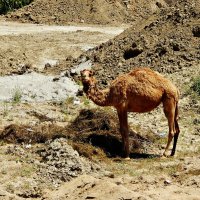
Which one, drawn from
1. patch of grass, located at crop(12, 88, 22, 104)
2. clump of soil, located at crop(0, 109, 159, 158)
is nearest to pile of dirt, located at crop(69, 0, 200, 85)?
patch of grass, located at crop(12, 88, 22, 104)

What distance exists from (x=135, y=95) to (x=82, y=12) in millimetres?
27126

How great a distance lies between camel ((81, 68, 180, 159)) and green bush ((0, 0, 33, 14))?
94.7 ft

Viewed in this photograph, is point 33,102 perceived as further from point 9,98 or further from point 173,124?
point 173,124

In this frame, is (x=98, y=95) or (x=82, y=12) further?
(x=82, y=12)

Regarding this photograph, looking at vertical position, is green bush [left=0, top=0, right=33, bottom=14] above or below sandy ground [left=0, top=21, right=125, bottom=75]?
above

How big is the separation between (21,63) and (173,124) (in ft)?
39.1

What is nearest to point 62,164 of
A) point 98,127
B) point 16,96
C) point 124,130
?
point 124,130

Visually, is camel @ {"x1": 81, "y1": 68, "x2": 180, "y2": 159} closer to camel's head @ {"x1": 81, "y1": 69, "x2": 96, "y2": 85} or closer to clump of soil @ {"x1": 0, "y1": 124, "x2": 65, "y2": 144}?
camel's head @ {"x1": 81, "y1": 69, "x2": 96, "y2": 85}

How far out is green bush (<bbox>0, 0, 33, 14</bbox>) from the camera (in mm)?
41500

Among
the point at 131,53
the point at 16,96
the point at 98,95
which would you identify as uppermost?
the point at 131,53

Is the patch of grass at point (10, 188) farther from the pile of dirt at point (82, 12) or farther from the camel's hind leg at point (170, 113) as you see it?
the pile of dirt at point (82, 12)

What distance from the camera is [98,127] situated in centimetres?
1498

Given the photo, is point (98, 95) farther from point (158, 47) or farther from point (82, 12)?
point (82, 12)

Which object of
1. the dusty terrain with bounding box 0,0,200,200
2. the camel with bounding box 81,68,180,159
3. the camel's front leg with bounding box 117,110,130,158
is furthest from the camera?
the camel's front leg with bounding box 117,110,130,158
